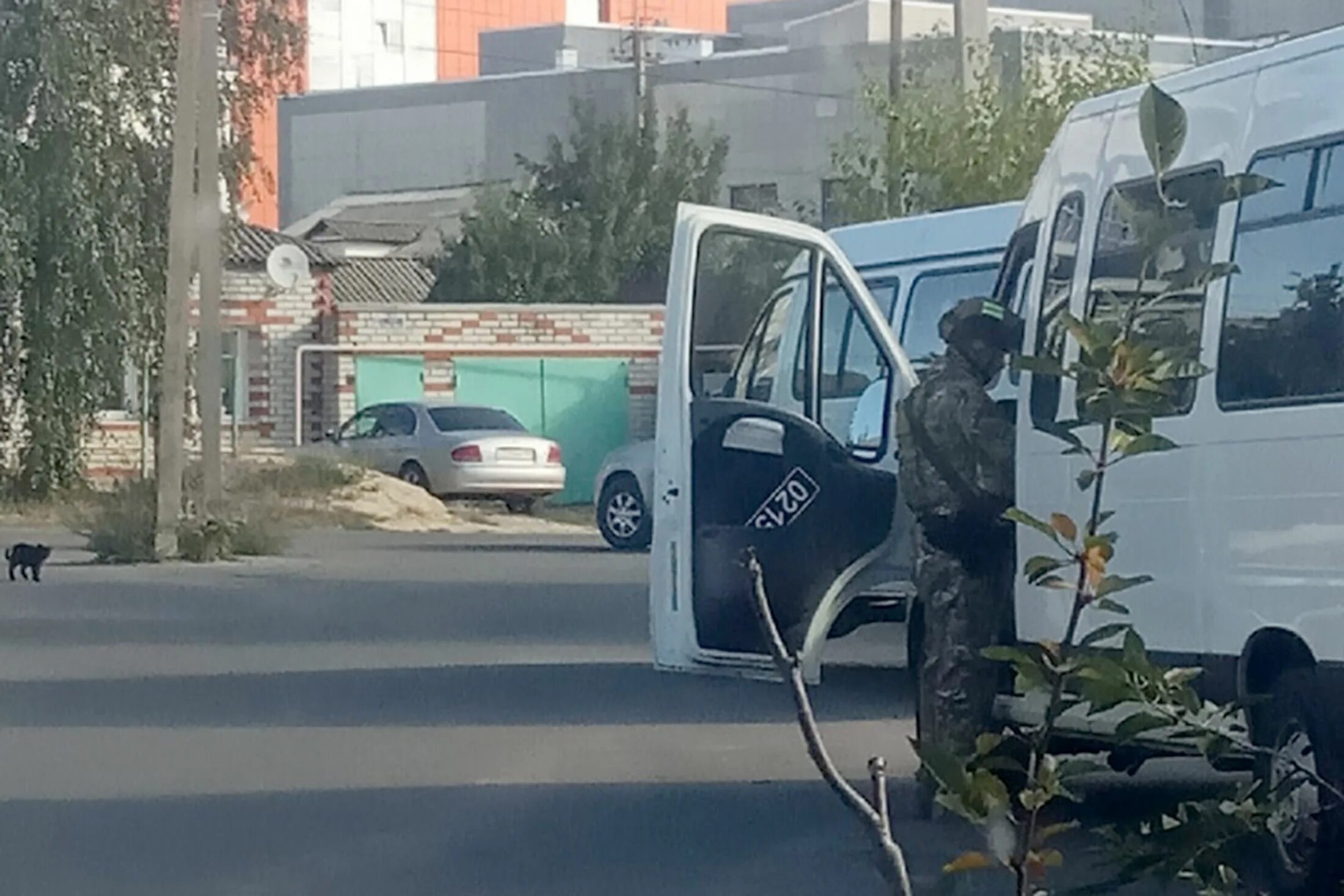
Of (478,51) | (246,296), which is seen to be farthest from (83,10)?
(478,51)

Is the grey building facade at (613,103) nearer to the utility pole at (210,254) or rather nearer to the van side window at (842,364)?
the utility pole at (210,254)

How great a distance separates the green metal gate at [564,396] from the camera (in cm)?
3866

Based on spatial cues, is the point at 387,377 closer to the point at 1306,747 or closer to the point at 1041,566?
the point at 1306,747

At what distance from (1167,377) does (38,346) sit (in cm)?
2696

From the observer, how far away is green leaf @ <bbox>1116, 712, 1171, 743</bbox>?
3324 mm

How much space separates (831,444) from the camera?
10.1 metres

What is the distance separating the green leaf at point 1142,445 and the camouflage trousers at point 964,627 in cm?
539

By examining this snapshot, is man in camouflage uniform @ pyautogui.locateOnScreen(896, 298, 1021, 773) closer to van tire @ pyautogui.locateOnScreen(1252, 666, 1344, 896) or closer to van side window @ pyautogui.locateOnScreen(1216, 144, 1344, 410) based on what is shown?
van side window @ pyautogui.locateOnScreen(1216, 144, 1344, 410)

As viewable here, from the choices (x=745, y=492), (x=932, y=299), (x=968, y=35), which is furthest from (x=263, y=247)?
(x=745, y=492)

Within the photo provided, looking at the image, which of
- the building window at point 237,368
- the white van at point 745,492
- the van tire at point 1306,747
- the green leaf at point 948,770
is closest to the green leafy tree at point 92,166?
the building window at point 237,368

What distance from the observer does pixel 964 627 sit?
8625 mm

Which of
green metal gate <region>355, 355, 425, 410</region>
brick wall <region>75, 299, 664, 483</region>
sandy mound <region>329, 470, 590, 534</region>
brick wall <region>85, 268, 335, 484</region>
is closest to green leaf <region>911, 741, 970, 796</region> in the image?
sandy mound <region>329, 470, 590, 534</region>

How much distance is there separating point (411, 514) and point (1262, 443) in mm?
23817

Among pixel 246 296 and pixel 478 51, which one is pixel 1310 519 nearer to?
pixel 246 296
